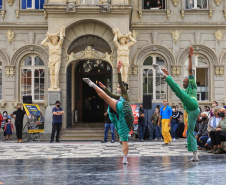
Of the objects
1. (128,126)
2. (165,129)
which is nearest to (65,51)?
(165,129)

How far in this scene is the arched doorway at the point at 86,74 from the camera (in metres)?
23.0

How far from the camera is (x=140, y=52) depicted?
79.8 feet

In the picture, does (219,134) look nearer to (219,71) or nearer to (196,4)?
(219,71)

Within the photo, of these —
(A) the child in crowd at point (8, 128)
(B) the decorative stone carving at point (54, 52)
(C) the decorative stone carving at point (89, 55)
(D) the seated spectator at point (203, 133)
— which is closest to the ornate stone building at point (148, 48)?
(C) the decorative stone carving at point (89, 55)

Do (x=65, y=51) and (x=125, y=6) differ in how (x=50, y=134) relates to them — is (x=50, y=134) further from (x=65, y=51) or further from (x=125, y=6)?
(x=125, y=6)

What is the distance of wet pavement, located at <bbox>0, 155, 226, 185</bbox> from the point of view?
730cm

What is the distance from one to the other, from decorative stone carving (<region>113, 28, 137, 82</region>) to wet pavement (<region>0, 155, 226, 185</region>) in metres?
11.9

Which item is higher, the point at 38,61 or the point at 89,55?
the point at 89,55

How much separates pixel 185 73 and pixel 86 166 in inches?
624

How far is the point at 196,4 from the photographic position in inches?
977

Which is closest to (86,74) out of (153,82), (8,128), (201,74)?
(153,82)

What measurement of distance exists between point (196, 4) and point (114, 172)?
59.7 feet

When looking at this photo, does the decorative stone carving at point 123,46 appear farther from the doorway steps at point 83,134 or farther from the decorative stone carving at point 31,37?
the decorative stone carving at point 31,37

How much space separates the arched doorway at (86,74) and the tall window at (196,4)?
5.32 meters
